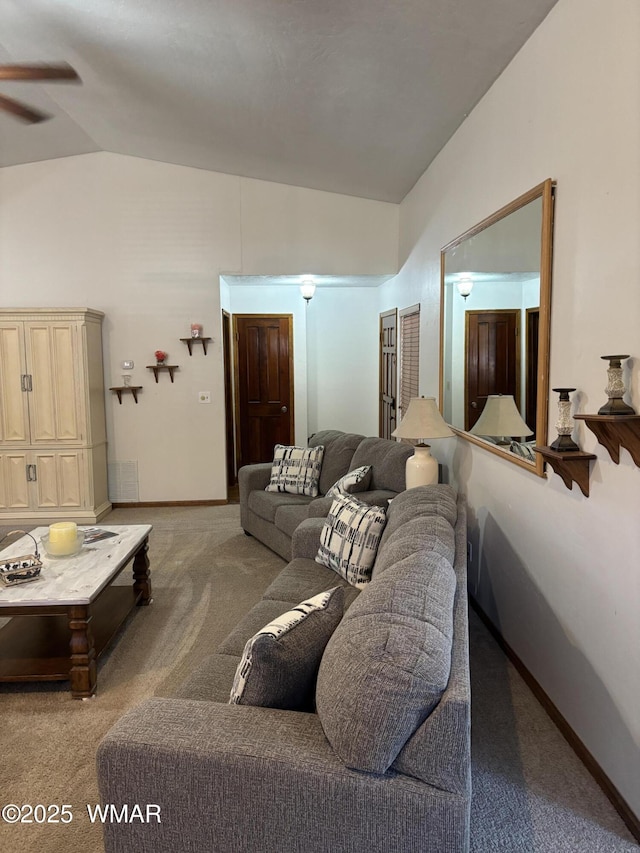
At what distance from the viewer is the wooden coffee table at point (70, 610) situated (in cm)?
261

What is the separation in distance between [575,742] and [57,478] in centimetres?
464

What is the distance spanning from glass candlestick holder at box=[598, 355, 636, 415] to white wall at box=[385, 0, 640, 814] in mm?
49

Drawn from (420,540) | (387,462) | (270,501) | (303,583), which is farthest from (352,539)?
(270,501)

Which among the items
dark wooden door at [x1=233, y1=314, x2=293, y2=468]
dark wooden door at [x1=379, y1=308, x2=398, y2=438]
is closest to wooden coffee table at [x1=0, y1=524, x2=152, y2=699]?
dark wooden door at [x1=379, y1=308, x2=398, y2=438]

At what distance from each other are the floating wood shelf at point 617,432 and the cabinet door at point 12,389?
485 cm

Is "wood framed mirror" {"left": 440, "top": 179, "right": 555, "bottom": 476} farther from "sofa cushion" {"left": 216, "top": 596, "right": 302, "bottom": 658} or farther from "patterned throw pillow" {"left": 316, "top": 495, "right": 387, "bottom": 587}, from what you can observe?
"sofa cushion" {"left": 216, "top": 596, "right": 302, "bottom": 658}

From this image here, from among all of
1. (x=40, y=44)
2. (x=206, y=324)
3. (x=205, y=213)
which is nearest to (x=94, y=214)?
(x=205, y=213)

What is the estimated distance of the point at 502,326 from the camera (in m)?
2.99

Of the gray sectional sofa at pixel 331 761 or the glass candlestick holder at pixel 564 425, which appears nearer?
the gray sectional sofa at pixel 331 761

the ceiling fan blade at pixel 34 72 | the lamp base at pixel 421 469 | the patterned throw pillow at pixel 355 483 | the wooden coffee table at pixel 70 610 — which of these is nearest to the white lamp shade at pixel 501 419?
the lamp base at pixel 421 469

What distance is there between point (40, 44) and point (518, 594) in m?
4.09

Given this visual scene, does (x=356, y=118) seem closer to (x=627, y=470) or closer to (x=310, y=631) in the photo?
(x=627, y=470)

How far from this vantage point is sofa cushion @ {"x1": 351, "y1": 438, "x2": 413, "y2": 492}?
385 centimetres

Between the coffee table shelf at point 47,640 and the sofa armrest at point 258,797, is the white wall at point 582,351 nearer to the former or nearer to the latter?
the sofa armrest at point 258,797
